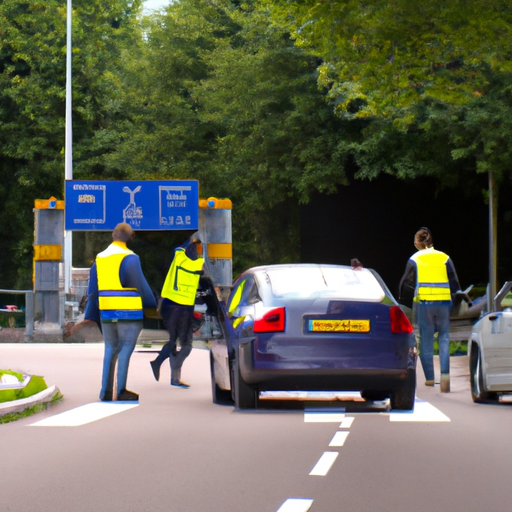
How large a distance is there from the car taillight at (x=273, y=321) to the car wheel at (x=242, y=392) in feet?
1.61

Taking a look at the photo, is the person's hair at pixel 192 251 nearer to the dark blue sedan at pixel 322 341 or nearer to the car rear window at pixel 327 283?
the car rear window at pixel 327 283

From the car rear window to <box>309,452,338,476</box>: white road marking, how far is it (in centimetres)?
237

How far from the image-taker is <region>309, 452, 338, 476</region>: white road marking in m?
7.44

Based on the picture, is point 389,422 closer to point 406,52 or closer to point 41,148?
point 406,52

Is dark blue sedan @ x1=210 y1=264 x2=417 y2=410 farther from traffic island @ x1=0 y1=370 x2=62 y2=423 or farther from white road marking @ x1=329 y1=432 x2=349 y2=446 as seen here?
traffic island @ x1=0 y1=370 x2=62 y2=423

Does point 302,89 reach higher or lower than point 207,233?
higher

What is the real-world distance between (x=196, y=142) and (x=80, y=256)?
8.67 m

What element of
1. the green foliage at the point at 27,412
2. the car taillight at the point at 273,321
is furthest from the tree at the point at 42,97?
the car taillight at the point at 273,321

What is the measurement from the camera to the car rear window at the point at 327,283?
408 inches

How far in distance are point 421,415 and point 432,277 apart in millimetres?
3004

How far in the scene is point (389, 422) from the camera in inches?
399

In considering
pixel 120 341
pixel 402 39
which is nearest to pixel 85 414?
pixel 120 341

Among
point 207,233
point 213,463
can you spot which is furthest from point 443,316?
point 207,233

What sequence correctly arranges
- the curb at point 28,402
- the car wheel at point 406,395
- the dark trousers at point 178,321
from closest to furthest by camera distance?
1. the car wheel at point 406,395
2. the curb at point 28,402
3. the dark trousers at point 178,321
